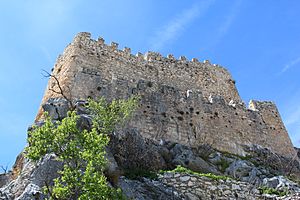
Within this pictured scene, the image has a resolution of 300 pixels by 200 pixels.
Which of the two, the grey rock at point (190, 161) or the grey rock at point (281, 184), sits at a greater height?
the grey rock at point (190, 161)

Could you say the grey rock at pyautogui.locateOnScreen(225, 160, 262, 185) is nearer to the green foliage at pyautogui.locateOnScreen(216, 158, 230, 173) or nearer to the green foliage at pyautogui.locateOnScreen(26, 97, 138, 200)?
the green foliage at pyautogui.locateOnScreen(216, 158, 230, 173)

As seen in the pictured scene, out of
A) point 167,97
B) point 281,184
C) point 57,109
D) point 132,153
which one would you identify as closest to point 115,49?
point 167,97

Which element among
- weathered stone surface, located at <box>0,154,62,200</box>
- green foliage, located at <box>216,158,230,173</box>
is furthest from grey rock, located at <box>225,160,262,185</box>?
weathered stone surface, located at <box>0,154,62,200</box>

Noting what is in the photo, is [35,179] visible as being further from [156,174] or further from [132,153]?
[156,174]

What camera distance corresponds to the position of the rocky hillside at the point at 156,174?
1095 centimetres

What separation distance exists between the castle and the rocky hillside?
74.9 inches

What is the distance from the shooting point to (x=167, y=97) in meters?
20.2

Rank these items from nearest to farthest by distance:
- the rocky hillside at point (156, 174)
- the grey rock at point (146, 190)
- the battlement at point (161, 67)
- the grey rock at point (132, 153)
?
the rocky hillside at point (156, 174) → the grey rock at point (146, 190) → the grey rock at point (132, 153) → the battlement at point (161, 67)

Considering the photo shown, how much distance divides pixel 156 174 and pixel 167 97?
26.0 ft

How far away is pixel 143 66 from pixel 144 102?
5.39 meters

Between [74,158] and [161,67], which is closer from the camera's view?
[74,158]

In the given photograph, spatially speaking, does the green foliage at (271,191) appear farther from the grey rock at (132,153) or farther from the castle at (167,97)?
the castle at (167,97)

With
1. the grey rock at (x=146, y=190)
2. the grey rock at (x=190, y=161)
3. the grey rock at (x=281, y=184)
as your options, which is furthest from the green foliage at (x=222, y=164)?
the grey rock at (x=146, y=190)

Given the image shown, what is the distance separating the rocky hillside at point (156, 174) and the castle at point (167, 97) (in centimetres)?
190
